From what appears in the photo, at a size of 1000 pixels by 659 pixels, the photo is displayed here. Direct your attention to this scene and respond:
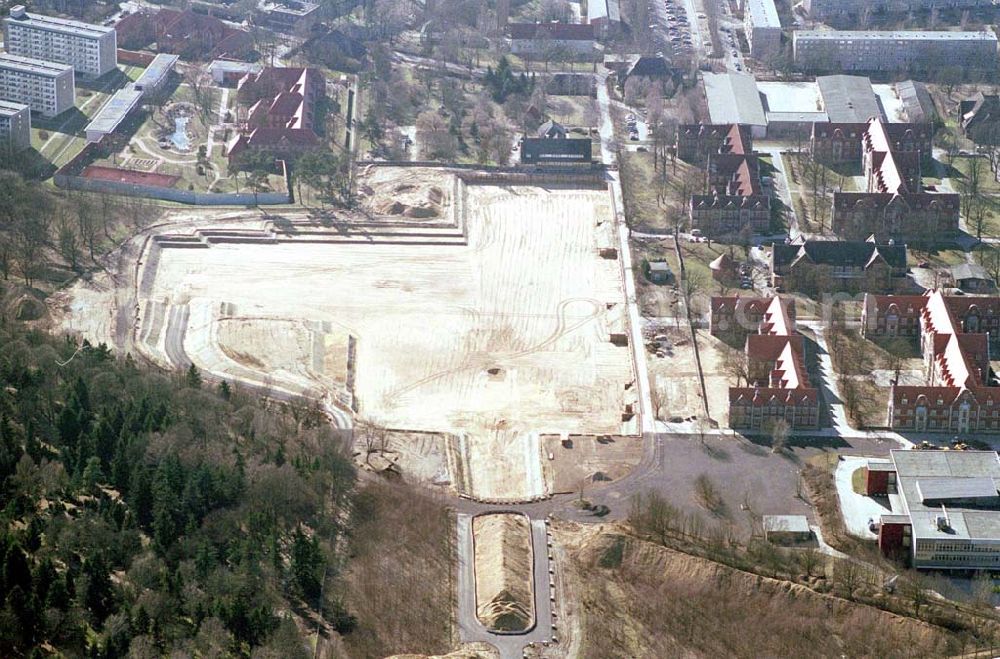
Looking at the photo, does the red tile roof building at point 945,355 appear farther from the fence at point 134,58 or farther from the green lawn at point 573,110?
the fence at point 134,58

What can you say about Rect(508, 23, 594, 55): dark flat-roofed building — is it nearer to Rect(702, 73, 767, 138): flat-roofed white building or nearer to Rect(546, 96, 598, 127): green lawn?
Rect(546, 96, 598, 127): green lawn

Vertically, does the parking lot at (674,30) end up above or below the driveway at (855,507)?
below

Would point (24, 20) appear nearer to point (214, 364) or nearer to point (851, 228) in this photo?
point (214, 364)

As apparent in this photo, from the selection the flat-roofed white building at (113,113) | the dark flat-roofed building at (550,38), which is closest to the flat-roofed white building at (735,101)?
the dark flat-roofed building at (550,38)

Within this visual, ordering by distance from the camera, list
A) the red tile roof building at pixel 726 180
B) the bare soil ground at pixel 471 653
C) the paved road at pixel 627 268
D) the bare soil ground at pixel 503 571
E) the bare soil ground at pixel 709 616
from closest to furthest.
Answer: the bare soil ground at pixel 471 653 → the bare soil ground at pixel 709 616 → the bare soil ground at pixel 503 571 → the paved road at pixel 627 268 → the red tile roof building at pixel 726 180

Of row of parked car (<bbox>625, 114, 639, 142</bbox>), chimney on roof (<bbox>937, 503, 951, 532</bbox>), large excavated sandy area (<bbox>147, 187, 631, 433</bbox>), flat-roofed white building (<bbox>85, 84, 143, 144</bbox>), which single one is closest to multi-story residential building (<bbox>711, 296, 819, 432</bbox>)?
large excavated sandy area (<bbox>147, 187, 631, 433</bbox>)

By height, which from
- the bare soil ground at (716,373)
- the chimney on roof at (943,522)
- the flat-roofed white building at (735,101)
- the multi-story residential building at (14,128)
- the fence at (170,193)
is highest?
the chimney on roof at (943,522)
